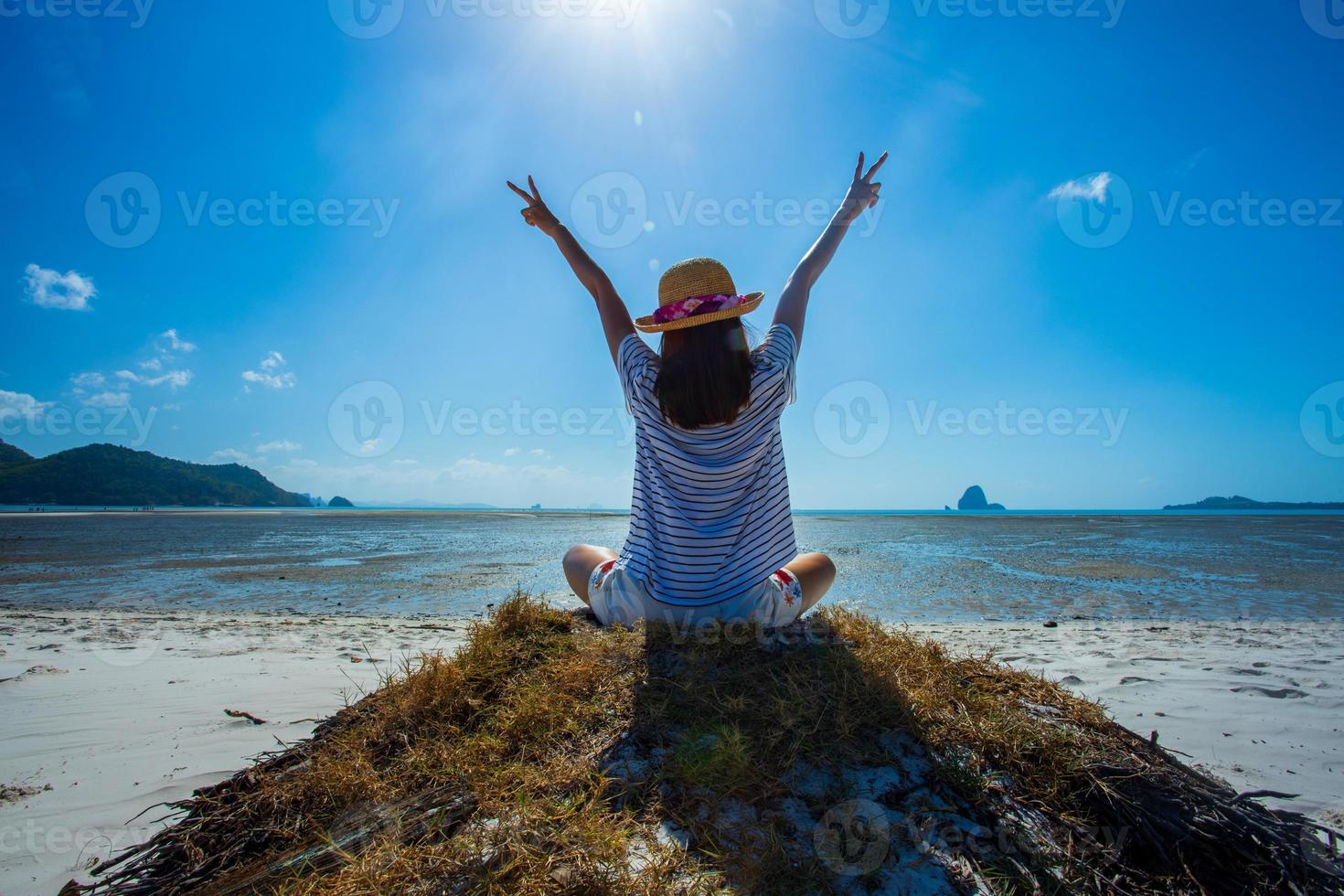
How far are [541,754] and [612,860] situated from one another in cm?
62

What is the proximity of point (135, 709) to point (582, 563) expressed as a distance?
109 inches

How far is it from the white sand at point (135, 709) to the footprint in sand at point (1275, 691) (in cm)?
550

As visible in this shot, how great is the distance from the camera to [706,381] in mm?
2369

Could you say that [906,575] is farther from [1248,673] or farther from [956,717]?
[956,717]

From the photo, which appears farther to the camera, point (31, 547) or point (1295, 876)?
point (31, 547)

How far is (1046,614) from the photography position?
699 cm

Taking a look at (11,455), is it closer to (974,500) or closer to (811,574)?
(811,574)

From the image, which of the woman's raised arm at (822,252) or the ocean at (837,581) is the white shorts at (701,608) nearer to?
the woman's raised arm at (822,252)

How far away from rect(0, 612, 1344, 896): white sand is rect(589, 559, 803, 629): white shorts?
1.63m

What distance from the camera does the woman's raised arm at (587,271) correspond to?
2.94m

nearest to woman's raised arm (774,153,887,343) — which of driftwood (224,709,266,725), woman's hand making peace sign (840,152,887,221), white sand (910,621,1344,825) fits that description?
woman's hand making peace sign (840,152,887,221)

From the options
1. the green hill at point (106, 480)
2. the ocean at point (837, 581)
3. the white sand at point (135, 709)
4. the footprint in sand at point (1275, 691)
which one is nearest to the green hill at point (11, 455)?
the green hill at point (106, 480)

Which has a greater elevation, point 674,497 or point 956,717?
point 674,497

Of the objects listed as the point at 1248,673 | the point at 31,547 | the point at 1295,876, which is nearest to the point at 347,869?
the point at 1295,876
